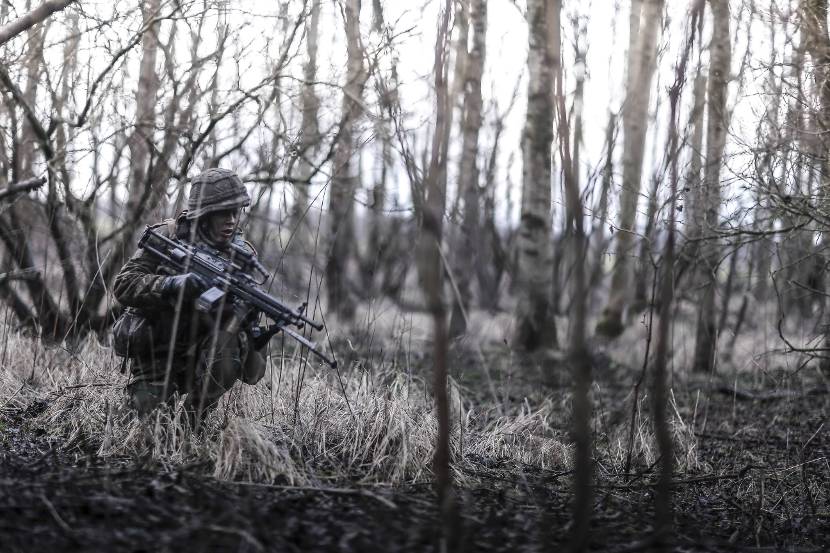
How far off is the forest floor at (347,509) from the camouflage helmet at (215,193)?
115cm

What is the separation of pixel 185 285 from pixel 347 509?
124cm

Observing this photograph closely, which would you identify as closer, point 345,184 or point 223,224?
point 223,224

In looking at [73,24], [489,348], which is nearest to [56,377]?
[73,24]

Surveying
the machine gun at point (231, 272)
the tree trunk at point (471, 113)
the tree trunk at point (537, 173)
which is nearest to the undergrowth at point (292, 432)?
the machine gun at point (231, 272)

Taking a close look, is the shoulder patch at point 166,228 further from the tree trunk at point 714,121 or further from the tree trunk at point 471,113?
the tree trunk at point 471,113

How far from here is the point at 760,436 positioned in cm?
570

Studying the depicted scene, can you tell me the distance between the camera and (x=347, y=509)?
295 cm

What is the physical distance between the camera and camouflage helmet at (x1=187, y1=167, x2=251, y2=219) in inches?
153

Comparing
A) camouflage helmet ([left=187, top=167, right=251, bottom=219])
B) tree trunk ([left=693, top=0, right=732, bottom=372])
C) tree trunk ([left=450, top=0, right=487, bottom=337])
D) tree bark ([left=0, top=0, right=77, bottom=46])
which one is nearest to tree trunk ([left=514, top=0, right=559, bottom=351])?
tree trunk ([left=450, top=0, right=487, bottom=337])

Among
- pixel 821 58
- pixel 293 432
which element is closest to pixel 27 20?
pixel 293 432

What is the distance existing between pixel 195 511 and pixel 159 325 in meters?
1.39

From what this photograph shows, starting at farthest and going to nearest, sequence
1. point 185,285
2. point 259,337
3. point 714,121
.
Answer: point 714,121 → point 259,337 → point 185,285

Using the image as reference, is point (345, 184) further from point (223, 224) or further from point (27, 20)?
point (27, 20)

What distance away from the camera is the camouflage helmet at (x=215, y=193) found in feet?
12.7
